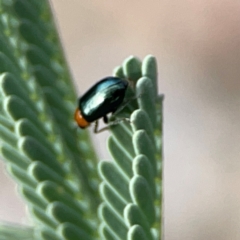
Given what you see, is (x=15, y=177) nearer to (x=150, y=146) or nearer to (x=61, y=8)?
(x=150, y=146)

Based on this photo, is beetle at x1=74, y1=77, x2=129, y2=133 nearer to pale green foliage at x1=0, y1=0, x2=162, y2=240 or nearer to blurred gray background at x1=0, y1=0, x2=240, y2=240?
pale green foliage at x1=0, y1=0, x2=162, y2=240

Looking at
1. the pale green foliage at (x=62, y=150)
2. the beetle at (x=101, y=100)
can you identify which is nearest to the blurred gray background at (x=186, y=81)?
the beetle at (x=101, y=100)

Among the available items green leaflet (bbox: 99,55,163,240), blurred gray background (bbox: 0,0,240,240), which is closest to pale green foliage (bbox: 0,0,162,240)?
green leaflet (bbox: 99,55,163,240)

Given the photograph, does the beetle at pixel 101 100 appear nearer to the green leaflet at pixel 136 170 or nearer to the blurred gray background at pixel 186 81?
the green leaflet at pixel 136 170

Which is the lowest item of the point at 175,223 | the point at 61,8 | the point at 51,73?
the point at 175,223

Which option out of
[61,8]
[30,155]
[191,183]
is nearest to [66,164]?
[30,155]

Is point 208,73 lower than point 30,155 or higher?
higher
